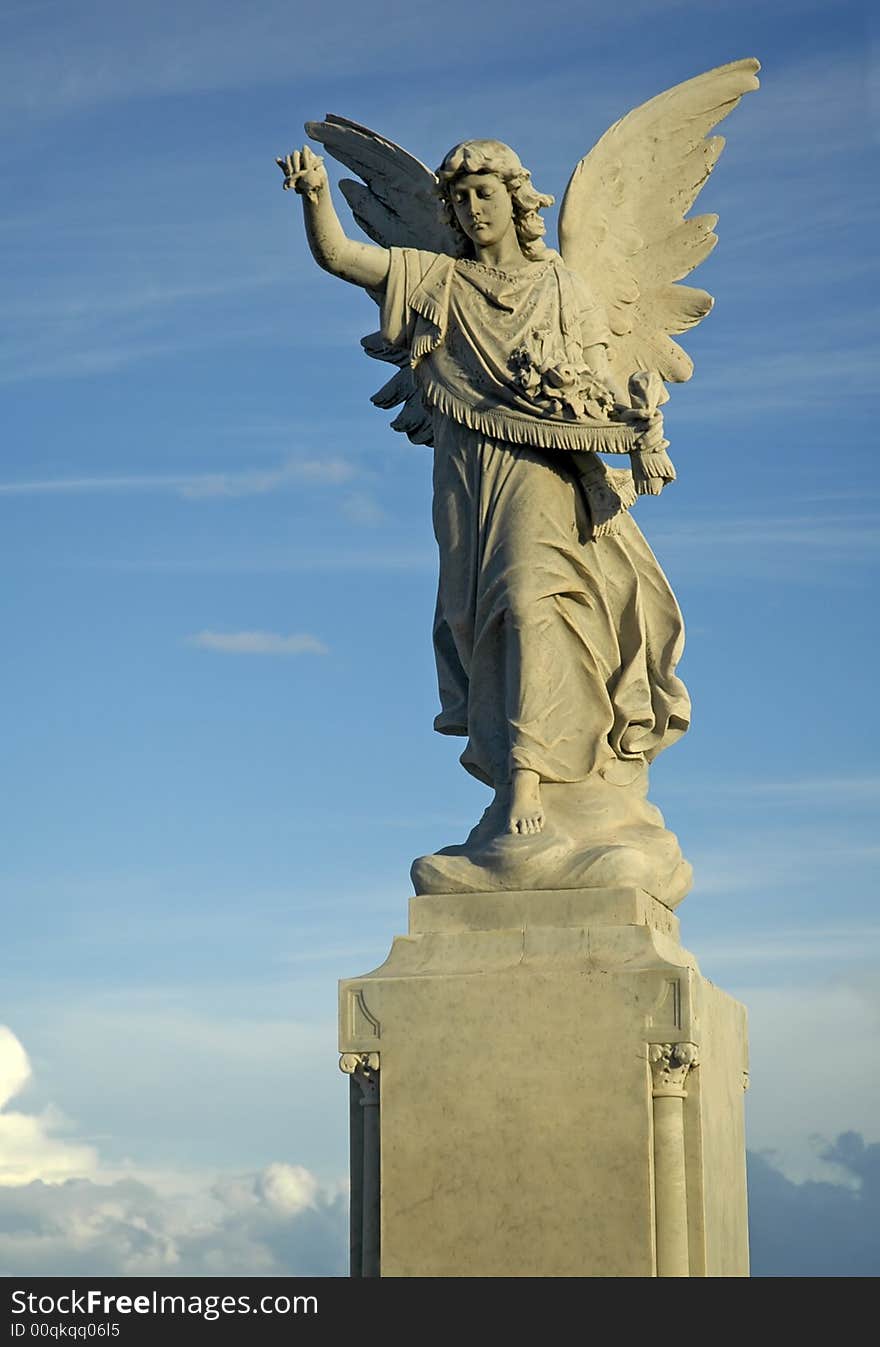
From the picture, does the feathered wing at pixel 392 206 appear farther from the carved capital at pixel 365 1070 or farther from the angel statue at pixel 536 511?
the carved capital at pixel 365 1070

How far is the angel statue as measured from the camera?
444 inches

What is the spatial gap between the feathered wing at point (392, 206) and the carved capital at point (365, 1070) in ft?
11.5

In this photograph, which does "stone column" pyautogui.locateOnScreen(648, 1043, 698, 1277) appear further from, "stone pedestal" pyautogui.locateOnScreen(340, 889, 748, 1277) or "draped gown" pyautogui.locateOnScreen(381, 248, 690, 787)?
"draped gown" pyautogui.locateOnScreen(381, 248, 690, 787)

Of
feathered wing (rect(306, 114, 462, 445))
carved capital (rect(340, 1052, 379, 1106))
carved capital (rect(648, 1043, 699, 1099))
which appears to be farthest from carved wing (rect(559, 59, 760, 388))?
carved capital (rect(340, 1052, 379, 1106))

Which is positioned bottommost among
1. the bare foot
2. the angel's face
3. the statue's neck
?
the bare foot

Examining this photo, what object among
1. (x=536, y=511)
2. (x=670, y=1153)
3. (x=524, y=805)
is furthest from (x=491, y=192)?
(x=670, y=1153)

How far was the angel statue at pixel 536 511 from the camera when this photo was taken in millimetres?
11266

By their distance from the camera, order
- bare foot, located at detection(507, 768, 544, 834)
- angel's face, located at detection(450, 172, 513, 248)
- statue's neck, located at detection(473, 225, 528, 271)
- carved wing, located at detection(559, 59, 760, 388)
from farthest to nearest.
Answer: carved wing, located at detection(559, 59, 760, 388), statue's neck, located at detection(473, 225, 528, 271), angel's face, located at detection(450, 172, 513, 248), bare foot, located at detection(507, 768, 544, 834)

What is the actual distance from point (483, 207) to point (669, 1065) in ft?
14.9

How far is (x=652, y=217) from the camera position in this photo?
40.8 ft

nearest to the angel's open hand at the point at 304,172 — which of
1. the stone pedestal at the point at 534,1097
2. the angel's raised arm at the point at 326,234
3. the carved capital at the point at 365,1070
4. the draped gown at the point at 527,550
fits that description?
the angel's raised arm at the point at 326,234

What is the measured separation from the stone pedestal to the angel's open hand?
147 inches

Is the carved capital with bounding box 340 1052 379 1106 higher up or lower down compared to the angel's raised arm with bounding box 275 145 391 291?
lower down
